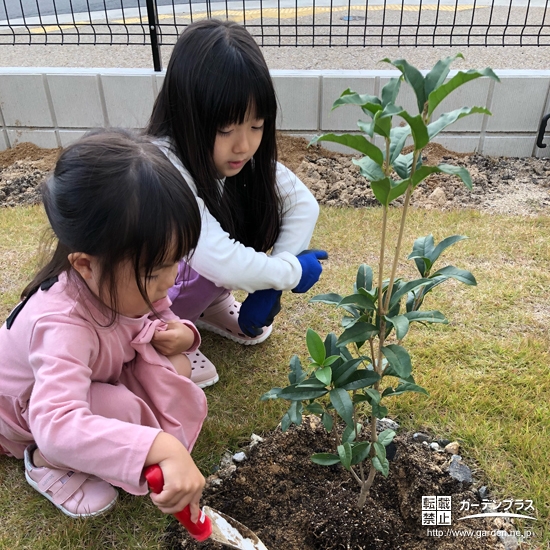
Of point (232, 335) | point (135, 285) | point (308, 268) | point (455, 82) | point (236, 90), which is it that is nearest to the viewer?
point (455, 82)

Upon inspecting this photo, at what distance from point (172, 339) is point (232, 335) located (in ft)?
2.01

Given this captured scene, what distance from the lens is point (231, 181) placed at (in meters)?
2.03

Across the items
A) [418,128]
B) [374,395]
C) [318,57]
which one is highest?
[418,128]

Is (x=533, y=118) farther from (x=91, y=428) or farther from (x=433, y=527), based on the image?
(x=91, y=428)

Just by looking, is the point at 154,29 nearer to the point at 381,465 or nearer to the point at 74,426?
the point at 74,426

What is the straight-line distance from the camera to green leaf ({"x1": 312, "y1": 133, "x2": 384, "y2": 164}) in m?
0.88

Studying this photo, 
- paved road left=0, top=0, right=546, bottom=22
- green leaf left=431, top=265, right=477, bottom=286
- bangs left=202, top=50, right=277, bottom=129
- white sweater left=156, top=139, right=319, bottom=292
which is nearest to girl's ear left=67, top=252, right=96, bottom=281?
white sweater left=156, top=139, right=319, bottom=292

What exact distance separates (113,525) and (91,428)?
46 centimetres

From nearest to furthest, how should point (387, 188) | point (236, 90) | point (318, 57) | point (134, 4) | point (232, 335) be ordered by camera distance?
point (387, 188) < point (236, 90) < point (232, 335) < point (318, 57) < point (134, 4)

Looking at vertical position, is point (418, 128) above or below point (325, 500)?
above

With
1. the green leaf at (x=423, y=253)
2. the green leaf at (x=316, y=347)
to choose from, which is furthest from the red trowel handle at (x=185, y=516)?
the green leaf at (x=423, y=253)

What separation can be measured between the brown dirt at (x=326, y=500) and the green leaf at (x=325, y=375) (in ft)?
1.58

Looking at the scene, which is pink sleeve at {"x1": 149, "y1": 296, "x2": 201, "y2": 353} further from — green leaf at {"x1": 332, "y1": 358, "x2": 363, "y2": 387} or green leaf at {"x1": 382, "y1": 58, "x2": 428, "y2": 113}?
green leaf at {"x1": 382, "y1": 58, "x2": 428, "y2": 113}

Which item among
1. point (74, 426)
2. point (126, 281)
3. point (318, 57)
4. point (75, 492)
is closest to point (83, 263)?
point (126, 281)
